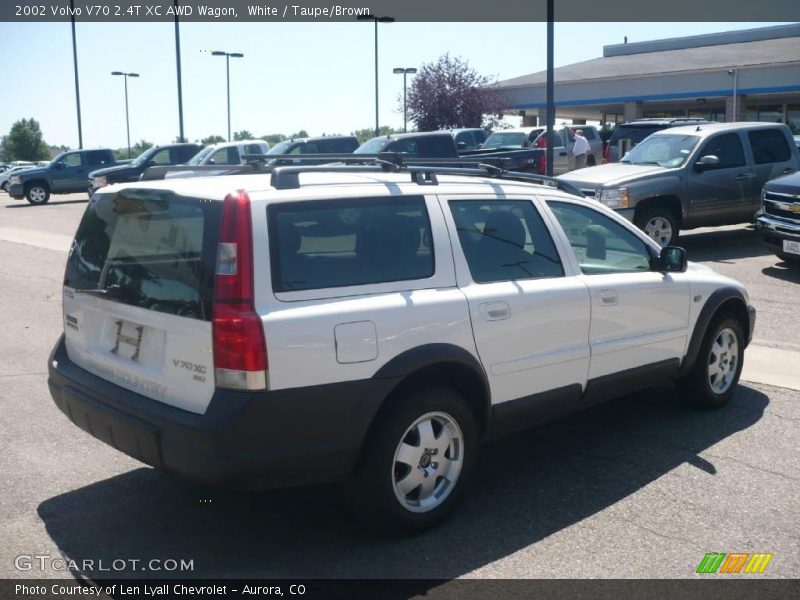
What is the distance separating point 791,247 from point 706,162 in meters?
2.49

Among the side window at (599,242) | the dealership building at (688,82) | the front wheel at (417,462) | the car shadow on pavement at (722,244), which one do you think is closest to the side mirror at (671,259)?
the side window at (599,242)

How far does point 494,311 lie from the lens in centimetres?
461

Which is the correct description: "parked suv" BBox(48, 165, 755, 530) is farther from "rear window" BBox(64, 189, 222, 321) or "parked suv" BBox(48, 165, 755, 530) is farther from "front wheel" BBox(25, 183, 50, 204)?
"front wheel" BBox(25, 183, 50, 204)

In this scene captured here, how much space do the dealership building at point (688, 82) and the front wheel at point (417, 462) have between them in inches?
1369

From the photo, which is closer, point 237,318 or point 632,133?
point 237,318

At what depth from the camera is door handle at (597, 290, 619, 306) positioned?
5250 mm

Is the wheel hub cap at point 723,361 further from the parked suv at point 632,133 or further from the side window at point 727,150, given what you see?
the parked suv at point 632,133

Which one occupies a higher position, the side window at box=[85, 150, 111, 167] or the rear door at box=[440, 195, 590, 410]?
the side window at box=[85, 150, 111, 167]

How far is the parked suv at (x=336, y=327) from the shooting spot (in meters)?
3.81

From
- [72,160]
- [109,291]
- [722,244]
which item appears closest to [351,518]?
[109,291]

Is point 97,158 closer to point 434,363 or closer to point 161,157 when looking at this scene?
point 161,157

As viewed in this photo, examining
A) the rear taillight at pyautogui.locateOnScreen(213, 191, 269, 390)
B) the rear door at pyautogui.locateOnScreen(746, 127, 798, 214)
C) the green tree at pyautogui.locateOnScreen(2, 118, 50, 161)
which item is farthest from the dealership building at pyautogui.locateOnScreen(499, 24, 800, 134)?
the green tree at pyautogui.locateOnScreen(2, 118, 50, 161)

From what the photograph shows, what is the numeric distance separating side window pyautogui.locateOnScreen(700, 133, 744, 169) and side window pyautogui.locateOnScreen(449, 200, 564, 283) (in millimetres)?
10088

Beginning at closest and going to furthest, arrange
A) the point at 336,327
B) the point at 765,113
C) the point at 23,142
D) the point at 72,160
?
1. the point at 336,327
2. the point at 72,160
3. the point at 765,113
4. the point at 23,142
